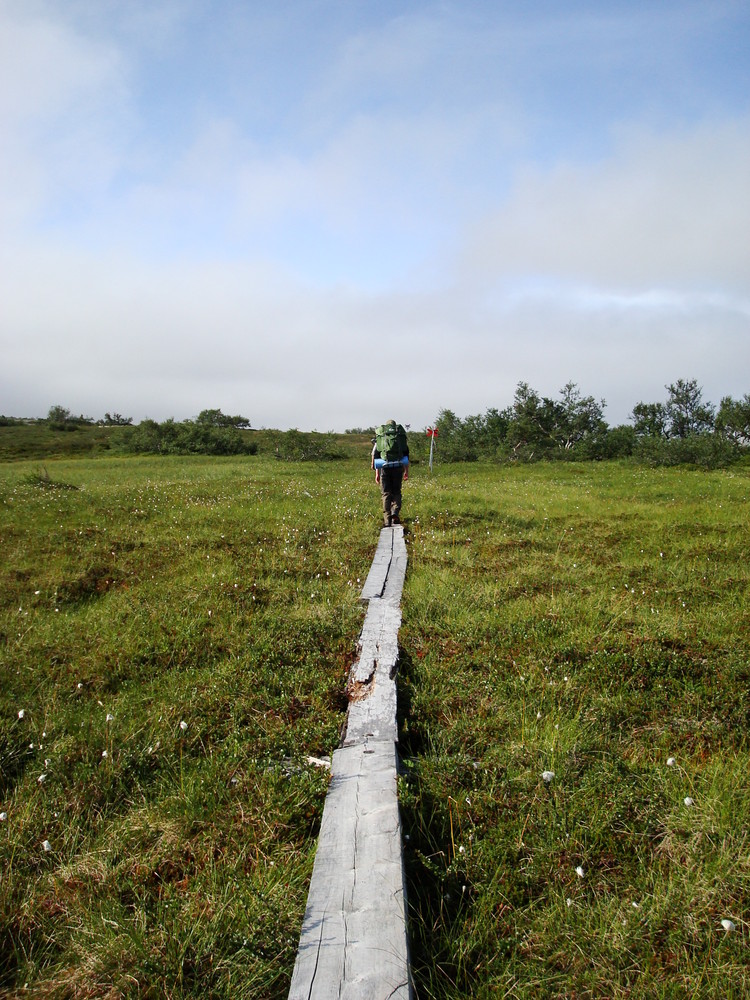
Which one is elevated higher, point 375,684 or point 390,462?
point 390,462

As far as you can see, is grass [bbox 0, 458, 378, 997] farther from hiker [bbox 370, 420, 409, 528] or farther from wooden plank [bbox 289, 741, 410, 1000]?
hiker [bbox 370, 420, 409, 528]

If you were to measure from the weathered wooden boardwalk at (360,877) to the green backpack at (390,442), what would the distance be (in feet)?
22.6

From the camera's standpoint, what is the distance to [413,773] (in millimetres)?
3596

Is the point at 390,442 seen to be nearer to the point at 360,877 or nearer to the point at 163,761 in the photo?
the point at 163,761

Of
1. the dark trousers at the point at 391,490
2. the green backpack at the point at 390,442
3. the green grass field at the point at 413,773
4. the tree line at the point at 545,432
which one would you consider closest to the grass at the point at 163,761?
the green grass field at the point at 413,773

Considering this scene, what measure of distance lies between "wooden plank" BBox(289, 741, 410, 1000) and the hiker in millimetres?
7870

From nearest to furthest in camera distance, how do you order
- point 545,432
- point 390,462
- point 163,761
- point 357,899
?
point 357,899 → point 163,761 → point 390,462 → point 545,432

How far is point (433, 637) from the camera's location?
5.68m

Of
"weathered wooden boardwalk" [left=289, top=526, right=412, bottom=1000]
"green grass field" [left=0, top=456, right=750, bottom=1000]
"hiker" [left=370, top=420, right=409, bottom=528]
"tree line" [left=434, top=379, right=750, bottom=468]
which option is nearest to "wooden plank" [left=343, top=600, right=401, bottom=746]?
"weathered wooden boardwalk" [left=289, top=526, right=412, bottom=1000]

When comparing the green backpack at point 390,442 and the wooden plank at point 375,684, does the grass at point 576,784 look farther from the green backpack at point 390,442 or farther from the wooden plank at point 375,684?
the green backpack at point 390,442

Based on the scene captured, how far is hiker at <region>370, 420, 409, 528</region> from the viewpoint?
11.0m

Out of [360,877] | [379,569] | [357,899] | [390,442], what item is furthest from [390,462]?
[357,899]

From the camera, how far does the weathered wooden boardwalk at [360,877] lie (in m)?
2.13

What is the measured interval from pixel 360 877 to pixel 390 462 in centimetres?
873
